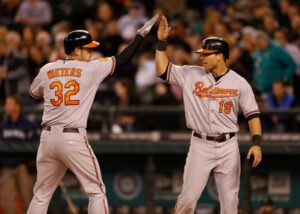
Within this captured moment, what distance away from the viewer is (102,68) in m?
9.22

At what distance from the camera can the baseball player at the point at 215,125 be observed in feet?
30.4

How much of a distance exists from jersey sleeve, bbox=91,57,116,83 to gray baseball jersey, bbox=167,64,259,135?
29.8 inches

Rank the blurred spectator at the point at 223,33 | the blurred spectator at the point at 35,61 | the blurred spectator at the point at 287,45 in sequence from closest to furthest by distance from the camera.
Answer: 1. the blurred spectator at the point at 287,45
2. the blurred spectator at the point at 223,33
3. the blurred spectator at the point at 35,61

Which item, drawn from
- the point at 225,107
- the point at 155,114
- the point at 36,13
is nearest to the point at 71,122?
the point at 225,107

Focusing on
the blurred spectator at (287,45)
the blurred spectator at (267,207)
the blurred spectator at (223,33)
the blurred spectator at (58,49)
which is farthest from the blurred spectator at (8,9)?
the blurred spectator at (267,207)

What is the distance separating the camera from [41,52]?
1473 cm

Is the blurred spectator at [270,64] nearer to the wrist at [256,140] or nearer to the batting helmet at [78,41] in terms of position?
the wrist at [256,140]

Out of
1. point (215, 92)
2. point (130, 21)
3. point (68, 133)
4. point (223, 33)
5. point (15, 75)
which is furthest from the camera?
point (130, 21)

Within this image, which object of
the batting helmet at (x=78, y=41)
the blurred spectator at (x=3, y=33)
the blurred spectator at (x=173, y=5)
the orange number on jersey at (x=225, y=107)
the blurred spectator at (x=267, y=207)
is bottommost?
the blurred spectator at (x=267, y=207)

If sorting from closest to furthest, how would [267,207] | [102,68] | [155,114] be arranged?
[102,68], [267,207], [155,114]

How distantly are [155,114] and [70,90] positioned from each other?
3.61 meters

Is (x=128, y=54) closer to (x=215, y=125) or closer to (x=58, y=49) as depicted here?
(x=215, y=125)

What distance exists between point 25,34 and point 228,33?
124 inches

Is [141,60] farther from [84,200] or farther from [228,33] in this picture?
[84,200]
